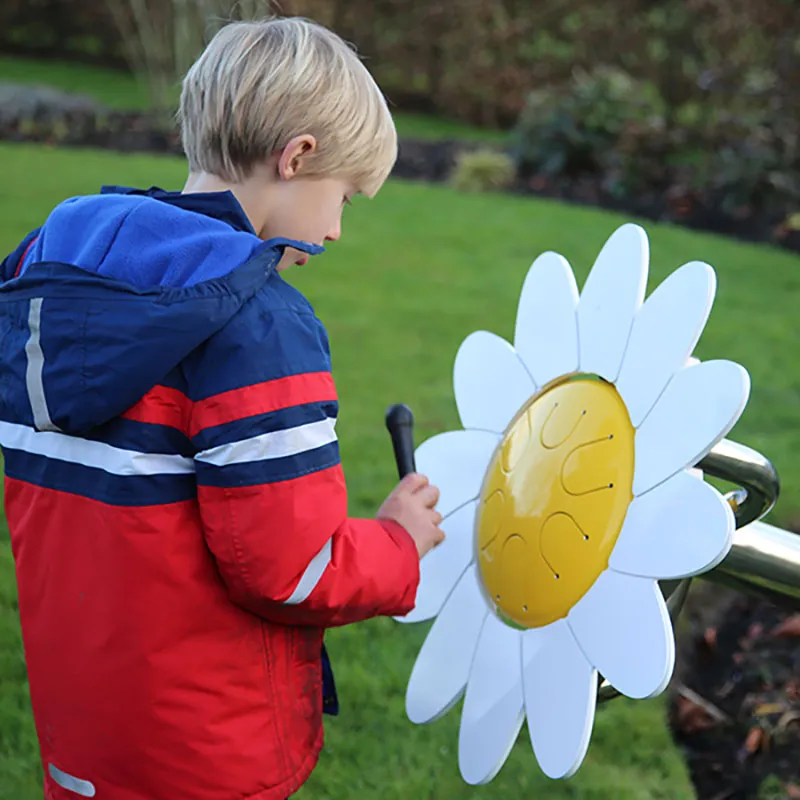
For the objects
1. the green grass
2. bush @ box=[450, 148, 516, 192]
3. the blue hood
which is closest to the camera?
the blue hood

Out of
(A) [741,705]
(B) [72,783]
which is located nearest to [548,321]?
(B) [72,783]

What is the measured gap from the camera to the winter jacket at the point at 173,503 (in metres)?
1.08

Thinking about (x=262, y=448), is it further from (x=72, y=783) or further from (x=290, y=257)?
(x=72, y=783)

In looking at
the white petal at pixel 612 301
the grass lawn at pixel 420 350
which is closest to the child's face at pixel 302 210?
the white petal at pixel 612 301

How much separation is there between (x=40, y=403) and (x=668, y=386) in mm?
726

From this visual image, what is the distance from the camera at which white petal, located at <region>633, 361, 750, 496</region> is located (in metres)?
1.12

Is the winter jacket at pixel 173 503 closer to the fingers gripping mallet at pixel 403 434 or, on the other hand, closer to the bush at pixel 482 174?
the fingers gripping mallet at pixel 403 434

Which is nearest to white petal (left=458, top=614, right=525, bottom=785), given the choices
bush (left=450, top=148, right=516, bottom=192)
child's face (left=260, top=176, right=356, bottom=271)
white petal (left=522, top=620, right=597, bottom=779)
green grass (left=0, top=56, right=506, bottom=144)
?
white petal (left=522, top=620, right=597, bottom=779)

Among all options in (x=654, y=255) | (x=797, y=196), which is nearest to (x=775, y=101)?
(x=797, y=196)

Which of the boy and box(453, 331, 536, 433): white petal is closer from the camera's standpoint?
the boy

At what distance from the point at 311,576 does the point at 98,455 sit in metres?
0.28

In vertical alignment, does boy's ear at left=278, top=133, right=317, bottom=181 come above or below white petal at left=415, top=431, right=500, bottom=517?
above

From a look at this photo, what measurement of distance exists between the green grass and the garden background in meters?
0.07

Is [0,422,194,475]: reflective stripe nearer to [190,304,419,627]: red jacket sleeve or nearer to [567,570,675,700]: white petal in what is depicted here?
[190,304,419,627]: red jacket sleeve
